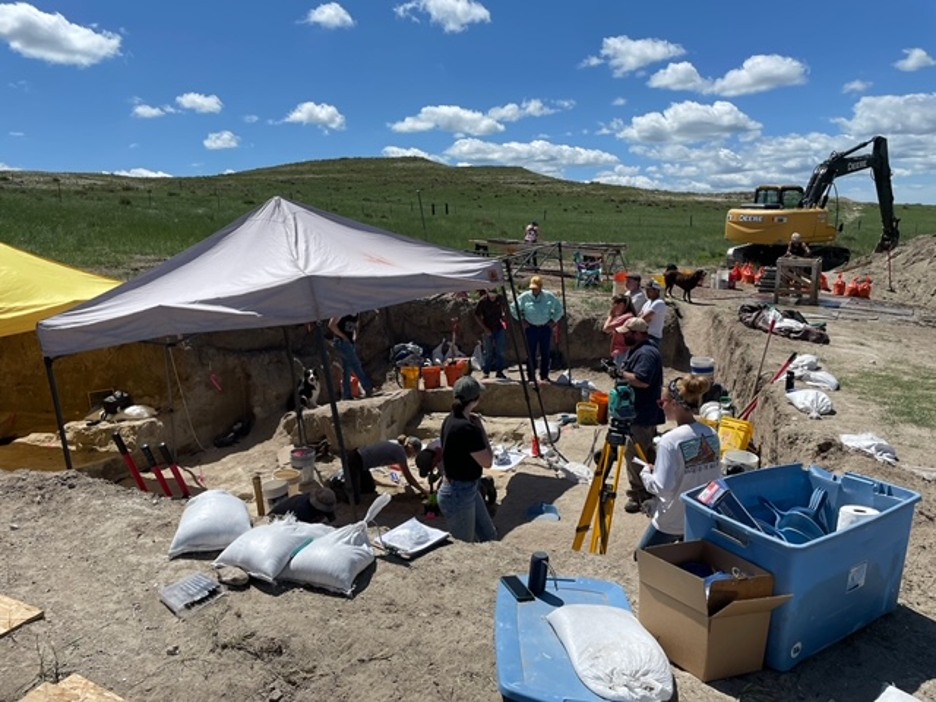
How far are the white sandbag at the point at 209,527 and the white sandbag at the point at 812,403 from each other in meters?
6.15

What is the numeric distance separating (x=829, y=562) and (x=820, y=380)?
6063mm

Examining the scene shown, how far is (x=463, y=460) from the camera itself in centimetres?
517

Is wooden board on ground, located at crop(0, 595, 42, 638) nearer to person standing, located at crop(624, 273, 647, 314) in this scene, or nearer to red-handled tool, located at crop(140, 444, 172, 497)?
red-handled tool, located at crop(140, 444, 172, 497)

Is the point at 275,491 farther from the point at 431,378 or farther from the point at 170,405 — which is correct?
the point at 431,378

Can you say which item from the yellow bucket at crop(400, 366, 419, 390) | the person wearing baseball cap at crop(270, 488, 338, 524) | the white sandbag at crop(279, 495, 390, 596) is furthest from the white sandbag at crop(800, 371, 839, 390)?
the white sandbag at crop(279, 495, 390, 596)

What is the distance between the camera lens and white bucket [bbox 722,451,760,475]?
247 inches

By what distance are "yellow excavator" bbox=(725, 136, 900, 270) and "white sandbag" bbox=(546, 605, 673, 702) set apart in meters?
18.8

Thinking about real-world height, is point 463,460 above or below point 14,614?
above

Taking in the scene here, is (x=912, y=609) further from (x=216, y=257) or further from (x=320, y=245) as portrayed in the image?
(x=216, y=257)

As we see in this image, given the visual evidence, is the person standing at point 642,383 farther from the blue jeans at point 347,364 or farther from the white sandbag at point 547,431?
the blue jeans at point 347,364

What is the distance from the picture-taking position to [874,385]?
8586 mm

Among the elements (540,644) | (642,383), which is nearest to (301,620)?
(540,644)

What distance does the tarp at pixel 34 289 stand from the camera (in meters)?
7.54

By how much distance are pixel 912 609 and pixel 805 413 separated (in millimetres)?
3876
